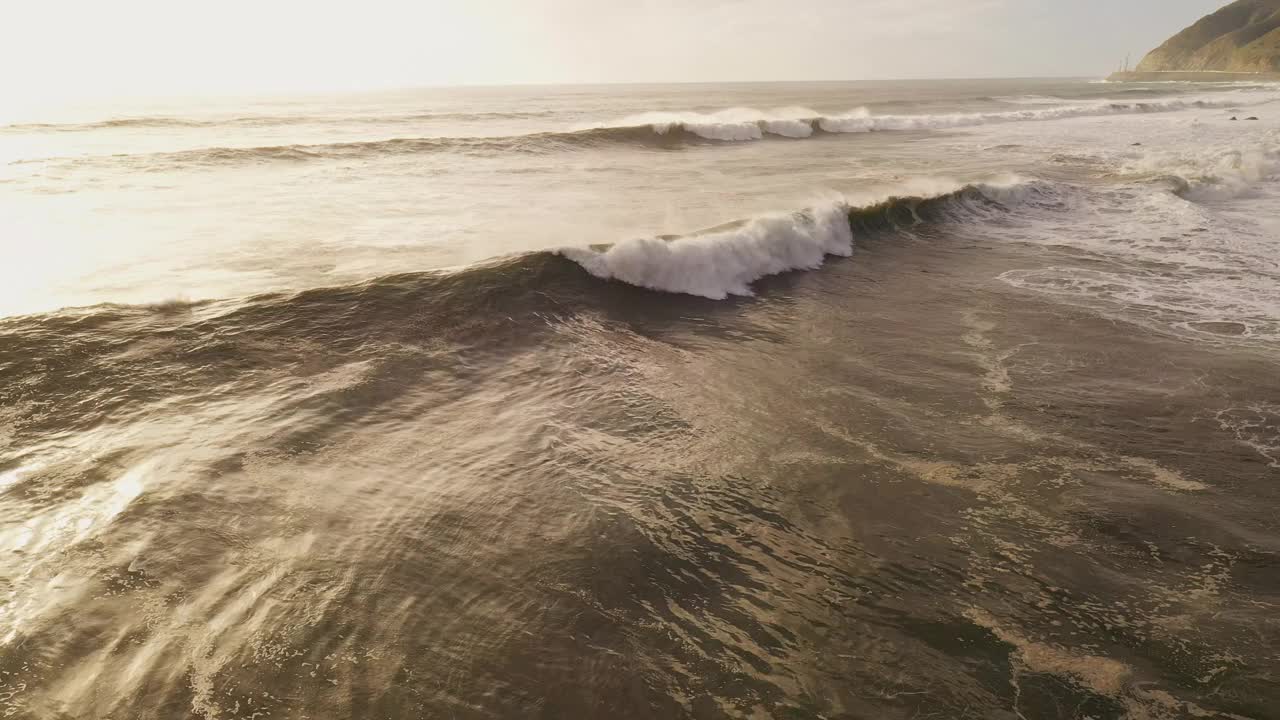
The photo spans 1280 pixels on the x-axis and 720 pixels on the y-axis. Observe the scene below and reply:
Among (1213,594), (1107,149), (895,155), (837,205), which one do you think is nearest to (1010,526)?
(1213,594)

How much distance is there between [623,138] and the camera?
27438 mm

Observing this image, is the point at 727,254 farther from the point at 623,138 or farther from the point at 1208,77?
the point at 1208,77

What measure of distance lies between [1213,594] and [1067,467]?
1.28m

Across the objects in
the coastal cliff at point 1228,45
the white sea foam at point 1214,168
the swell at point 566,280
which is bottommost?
the swell at point 566,280

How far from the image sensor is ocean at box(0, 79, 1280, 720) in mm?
2893

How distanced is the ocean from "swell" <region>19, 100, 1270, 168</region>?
9.59 metres

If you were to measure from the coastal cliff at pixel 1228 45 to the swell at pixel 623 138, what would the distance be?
10137 centimetres

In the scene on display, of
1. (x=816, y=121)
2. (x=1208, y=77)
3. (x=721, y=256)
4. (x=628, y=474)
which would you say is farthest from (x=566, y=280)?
(x=1208, y=77)

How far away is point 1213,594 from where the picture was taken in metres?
3.43

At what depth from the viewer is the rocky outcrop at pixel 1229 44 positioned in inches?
4530

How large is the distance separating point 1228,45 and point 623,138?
171 meters

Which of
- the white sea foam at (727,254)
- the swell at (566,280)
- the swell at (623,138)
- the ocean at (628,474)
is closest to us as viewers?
the ocean at (628,474)

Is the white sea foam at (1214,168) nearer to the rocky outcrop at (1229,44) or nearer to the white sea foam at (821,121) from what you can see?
the white sea foam at (821,121)

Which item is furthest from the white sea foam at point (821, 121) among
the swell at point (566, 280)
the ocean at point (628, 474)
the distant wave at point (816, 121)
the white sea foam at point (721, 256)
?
the ocean at point (628, 474)
